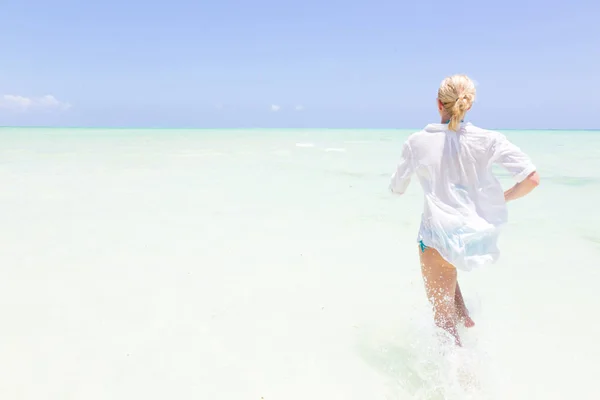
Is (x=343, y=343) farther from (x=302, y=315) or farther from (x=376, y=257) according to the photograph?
(x=376, y=257)

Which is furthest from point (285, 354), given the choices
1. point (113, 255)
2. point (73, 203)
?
point (73, 203)

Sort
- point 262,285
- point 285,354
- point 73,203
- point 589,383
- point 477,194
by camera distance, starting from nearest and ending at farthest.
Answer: point 477,194
point 589,383
point 285,354
point 262,285
point 73,203

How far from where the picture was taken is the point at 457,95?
80.3 inches

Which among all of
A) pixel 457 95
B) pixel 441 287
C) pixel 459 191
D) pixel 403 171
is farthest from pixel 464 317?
pixel 457 95

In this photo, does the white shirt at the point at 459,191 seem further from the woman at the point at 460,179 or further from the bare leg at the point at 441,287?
the bare leg at the point at 441,287

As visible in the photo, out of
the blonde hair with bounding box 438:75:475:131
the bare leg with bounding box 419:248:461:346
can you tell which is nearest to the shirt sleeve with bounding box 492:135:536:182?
the blonde hair with bounding box 438:75:475:131

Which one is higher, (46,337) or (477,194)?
(477,194)

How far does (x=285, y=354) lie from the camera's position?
2.80m

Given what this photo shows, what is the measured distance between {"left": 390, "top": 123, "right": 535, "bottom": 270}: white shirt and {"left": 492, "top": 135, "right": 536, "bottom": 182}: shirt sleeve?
0.03m

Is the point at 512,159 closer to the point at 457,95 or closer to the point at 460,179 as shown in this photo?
the point at 460,179

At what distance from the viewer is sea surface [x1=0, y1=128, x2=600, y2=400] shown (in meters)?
2.50

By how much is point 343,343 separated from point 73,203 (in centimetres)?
583

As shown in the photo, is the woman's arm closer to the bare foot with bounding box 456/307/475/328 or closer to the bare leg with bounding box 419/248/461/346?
the bare leg with bounding box 419/248/461/346

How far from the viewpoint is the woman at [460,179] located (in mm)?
2066
